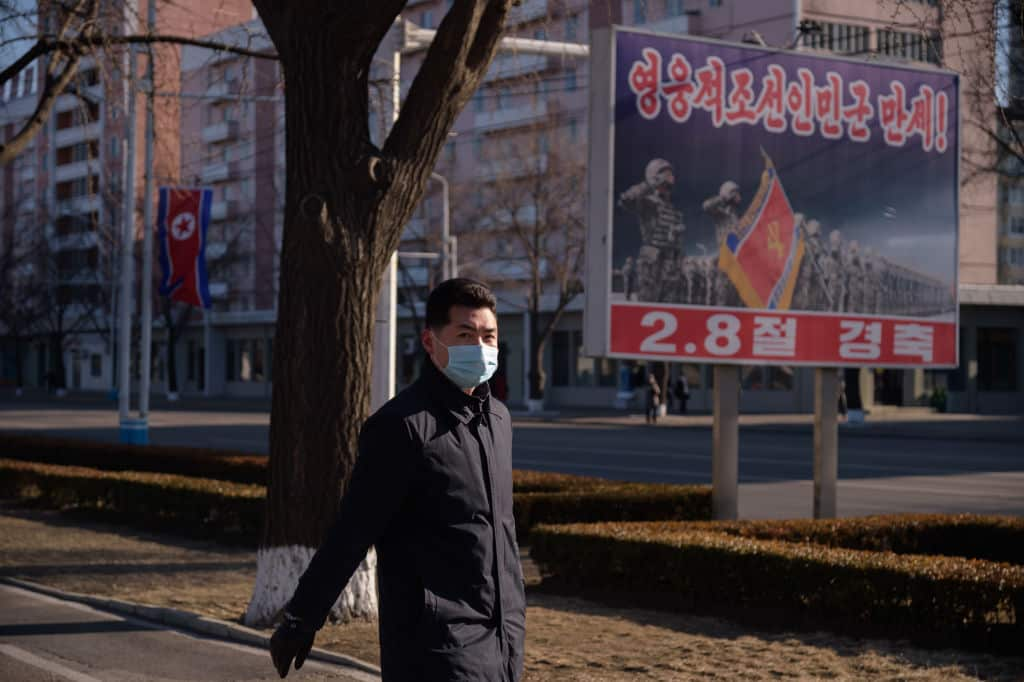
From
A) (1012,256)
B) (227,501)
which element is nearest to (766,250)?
(227,501)

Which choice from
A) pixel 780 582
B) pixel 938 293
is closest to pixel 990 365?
pixel 938 293

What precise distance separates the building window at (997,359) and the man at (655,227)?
4626 cm

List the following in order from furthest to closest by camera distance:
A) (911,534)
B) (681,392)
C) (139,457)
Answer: (681,392) → (139,457) → (911,534)

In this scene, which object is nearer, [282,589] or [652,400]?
[282,589]

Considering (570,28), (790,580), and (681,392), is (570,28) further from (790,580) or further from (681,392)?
(681,392)

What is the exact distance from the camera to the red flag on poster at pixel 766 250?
41.8 feet

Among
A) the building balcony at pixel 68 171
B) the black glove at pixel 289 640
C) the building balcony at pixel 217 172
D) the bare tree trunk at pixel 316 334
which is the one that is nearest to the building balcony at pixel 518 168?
the building balcony at pixel 217 172

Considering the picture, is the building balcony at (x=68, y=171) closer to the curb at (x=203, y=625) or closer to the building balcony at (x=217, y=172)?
the building balcony at (x=217, y=172)

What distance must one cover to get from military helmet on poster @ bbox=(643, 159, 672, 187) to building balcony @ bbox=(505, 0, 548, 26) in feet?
5.13

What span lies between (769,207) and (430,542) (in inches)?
364

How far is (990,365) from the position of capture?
56.1 metres

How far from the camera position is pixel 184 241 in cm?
2489

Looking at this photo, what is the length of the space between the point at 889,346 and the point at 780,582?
15.7 feet

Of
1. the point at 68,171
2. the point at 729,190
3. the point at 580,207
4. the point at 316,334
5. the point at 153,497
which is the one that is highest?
the point at 68,171
